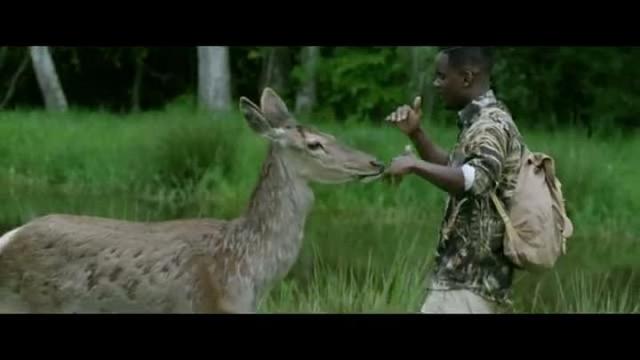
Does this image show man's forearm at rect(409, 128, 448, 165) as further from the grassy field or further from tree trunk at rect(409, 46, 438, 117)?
tree trunk at rect(409, 46, 438, 117)

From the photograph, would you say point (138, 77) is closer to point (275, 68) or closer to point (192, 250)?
point (275, 68)

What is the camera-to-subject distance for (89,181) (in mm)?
7934

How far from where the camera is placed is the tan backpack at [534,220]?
14.2 feet

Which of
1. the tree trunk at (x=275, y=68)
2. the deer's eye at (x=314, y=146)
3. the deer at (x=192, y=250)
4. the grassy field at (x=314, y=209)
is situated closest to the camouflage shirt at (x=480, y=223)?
the deer at (x=192, y=250)

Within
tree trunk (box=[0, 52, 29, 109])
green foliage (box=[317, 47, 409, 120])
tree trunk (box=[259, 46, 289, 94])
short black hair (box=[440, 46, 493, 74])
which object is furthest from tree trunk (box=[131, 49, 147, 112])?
short black hair (box=[440, 46, 493, 74])

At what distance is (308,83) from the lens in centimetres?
920

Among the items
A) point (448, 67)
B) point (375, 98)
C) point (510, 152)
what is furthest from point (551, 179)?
point (375, 98)

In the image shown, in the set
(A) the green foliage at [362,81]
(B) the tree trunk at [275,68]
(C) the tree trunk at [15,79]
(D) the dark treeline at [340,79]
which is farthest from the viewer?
(A) the green foliage at [362,81]

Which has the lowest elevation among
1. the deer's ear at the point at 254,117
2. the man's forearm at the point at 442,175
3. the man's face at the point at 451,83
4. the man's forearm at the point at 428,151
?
the man's forearm at the point at 442,175

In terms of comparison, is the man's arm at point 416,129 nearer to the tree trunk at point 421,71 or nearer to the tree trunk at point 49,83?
the tree trunk at point 49,83

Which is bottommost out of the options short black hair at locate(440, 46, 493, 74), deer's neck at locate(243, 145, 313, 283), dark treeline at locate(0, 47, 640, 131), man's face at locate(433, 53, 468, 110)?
deer's neck at locate(243, 145, 313, 283)

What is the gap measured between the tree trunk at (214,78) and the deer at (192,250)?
12.0ft

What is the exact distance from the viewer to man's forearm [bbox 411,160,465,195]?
4.17m

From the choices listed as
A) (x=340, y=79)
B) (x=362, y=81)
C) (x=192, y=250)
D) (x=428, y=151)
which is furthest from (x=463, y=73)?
(x=340, y=79)
